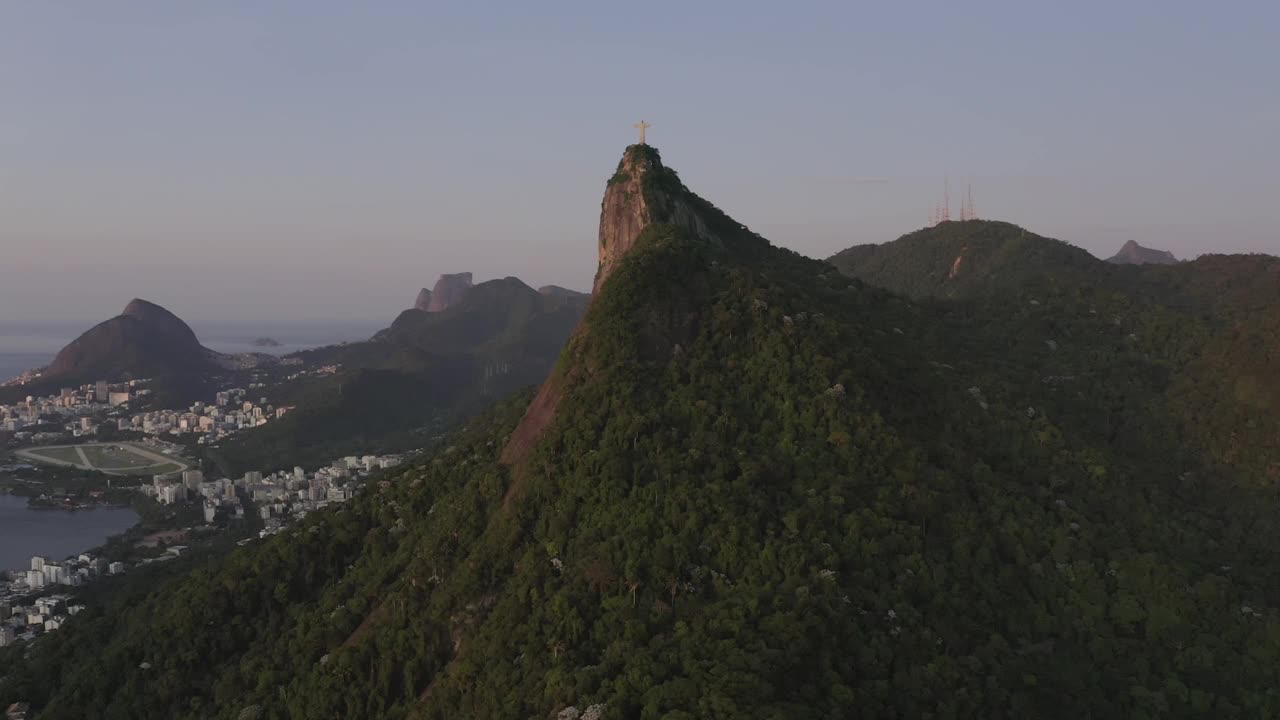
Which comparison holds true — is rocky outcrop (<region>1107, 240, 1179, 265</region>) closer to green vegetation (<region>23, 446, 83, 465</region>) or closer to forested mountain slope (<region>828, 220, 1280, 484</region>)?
forested mountain slope (<region>828, 220, 1280, 484</region>)

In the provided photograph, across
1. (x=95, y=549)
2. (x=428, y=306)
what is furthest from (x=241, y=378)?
(x=95, y=549)

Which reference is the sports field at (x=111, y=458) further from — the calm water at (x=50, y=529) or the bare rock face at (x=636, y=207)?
the bare rock face at (x=636, y=207)

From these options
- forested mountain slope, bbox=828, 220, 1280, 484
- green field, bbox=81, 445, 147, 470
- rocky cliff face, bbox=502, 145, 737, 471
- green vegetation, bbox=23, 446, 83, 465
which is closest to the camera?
forested mountain slope, bbox=828, 220, 1280, 484

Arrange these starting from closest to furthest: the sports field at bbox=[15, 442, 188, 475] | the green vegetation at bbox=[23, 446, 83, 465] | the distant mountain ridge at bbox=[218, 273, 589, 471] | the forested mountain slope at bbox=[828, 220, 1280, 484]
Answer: the forested mountain slope at bbox=[828, 220, 1280, 484] < the sports field at bbox=[15, 442, 188, 475] < the green vegetation at bbox=[23, 446, 83, 465] < the distant mountain ridge at bbox=[218, 273, 589, 471]

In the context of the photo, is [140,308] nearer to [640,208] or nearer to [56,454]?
[56,454]

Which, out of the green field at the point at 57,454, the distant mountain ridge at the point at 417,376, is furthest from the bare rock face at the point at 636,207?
the green field at the point at 57,454

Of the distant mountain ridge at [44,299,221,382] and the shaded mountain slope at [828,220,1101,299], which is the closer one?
the shaded mountain slope at [828,220,1101,299]

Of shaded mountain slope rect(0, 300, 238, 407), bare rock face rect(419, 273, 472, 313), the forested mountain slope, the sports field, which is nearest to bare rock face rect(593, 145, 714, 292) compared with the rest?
the forested mountain slope

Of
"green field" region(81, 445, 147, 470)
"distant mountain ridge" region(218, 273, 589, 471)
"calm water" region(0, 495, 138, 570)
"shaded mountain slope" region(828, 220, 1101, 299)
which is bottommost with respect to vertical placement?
"calm water" region(0, 495, 138, 570)
